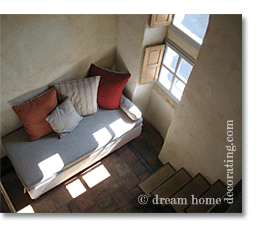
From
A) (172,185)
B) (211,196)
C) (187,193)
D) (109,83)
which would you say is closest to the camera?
(211,196)

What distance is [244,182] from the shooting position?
2188 millimetres

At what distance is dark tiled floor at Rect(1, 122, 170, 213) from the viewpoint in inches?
133

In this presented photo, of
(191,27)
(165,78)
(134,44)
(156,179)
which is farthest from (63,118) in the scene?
(191,27)

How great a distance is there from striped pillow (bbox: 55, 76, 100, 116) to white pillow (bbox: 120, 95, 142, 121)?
449mm

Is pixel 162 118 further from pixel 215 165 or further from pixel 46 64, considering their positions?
pixel 46 64

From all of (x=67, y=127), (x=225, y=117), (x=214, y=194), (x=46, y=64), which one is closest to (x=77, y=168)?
(x=67, y=127)

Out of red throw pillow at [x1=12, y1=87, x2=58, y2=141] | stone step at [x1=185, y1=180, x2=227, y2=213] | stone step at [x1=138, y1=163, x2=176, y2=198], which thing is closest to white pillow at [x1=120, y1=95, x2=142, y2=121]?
stone step at [x1=138, y1=163, x2=176, y2=198]

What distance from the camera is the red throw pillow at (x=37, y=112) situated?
3176 mm

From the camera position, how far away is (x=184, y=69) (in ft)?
10.9

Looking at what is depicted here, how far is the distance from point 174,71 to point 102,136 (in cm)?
141

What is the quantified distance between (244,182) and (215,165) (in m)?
0.64

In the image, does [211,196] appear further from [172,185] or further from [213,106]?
[213,106]

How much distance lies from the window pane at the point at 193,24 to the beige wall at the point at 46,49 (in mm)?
948

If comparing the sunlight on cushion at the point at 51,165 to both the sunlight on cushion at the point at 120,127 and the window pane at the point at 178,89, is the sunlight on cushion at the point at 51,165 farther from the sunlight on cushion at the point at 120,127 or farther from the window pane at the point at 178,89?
the window pane at the point at 178,89
